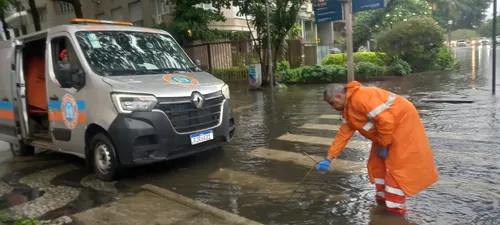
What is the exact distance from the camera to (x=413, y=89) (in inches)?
535

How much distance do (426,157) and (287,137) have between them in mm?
4219

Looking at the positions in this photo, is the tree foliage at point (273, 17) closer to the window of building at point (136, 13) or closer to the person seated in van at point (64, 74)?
the person seated in van at point (64, 74)

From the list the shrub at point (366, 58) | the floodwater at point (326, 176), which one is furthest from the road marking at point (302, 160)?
the shrub at point (366, 58)

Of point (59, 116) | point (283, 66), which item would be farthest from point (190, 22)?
point (59, 116)

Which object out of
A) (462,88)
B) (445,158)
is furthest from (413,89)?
(445,158)

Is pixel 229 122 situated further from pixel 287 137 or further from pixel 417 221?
pixel 417 221

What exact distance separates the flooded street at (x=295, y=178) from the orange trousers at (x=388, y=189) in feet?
0.44

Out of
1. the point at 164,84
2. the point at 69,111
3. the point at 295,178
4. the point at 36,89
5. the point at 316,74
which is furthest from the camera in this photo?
the point at 316,74

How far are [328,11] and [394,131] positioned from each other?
1460cm

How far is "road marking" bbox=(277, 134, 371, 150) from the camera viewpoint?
22.5ft

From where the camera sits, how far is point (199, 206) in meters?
4.46

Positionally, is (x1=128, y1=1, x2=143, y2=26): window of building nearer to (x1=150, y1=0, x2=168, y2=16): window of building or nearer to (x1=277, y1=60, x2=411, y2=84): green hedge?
(x1=150, y1=0, x2=168, y2=16): window of building

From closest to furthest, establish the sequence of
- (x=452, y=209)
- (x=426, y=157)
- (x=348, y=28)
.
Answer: (x=426, y=157) → (x=452, y=209) → (x=348, y=28)

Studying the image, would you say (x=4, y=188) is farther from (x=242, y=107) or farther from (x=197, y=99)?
(x=242, y=107)
